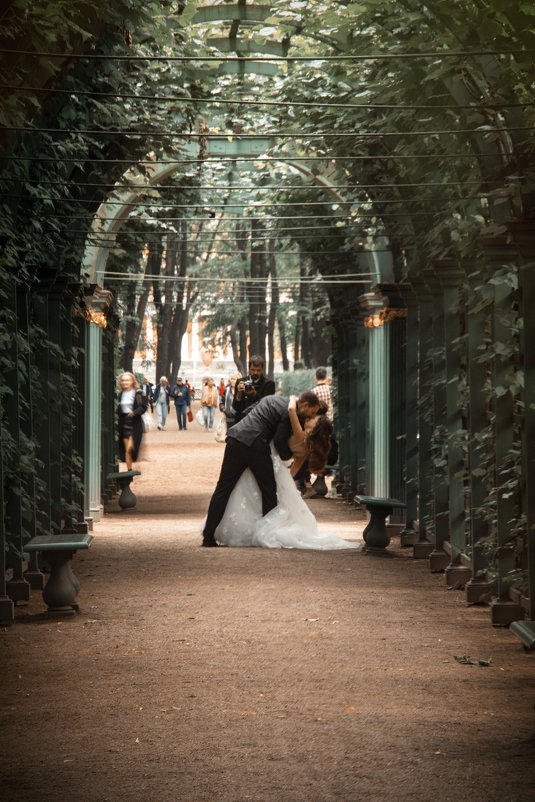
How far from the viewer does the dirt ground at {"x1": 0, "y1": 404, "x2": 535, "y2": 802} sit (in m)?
4.59

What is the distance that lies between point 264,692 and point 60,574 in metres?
2.93

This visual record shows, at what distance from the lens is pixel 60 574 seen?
8617mm

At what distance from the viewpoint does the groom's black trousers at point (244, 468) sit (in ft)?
41.3

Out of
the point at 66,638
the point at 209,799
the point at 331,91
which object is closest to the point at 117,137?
the point at 331,91

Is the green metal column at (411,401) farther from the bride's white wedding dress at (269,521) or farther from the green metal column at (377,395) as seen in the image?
the green metal column at (377,395)

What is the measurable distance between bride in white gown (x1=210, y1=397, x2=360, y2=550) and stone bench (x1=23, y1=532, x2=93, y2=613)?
4.13 metres

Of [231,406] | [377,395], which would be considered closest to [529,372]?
[377,395]

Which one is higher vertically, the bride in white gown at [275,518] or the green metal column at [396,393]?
the green metal column at [396,393]

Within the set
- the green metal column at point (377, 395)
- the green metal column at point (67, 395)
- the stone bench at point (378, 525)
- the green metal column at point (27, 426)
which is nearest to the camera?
the green metal column at point (27, 426)

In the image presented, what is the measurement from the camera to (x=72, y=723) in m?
5.47

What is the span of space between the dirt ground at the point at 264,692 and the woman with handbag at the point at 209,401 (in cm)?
3216

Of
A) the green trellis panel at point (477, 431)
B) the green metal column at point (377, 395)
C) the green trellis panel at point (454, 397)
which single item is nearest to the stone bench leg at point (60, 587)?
the green trellis panel at point (477, 431)

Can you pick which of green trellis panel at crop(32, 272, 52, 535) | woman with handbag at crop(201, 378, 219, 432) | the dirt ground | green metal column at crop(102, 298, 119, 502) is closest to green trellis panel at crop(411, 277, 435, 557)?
the dirt ground

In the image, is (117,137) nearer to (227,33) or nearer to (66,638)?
(227,33)
